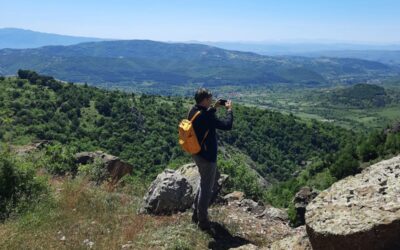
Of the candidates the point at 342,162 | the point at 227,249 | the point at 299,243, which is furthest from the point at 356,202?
the point at 342,162

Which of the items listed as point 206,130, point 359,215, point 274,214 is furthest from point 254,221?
point 359,215

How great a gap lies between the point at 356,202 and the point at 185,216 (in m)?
4.47

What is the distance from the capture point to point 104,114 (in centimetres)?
7244

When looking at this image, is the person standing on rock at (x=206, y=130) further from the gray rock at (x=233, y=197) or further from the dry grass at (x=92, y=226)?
the gray rock at (x=233, y=197)

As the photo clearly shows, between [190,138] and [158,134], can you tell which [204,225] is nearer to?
[190,138]

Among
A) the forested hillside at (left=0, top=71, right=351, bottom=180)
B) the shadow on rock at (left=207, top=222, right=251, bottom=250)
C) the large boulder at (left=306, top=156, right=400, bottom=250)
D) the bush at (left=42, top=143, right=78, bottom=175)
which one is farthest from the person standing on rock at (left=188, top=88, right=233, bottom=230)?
the forested hillside at (left=0, top=71, right=351, bottom=180)

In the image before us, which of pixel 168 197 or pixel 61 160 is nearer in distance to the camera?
pixel 168 197

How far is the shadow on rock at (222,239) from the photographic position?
7828 millimetres

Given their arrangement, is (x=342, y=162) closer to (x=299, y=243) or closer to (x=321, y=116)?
(x=299, y=243)

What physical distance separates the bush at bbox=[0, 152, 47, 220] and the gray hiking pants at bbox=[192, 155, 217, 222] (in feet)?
10.3

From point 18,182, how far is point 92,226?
6.23 ft

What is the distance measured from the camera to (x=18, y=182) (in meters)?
8.73

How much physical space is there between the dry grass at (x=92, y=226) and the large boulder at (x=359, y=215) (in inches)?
102

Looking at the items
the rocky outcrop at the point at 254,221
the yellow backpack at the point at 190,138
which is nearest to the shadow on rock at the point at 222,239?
the rocky outcrop at the point at 254,221
